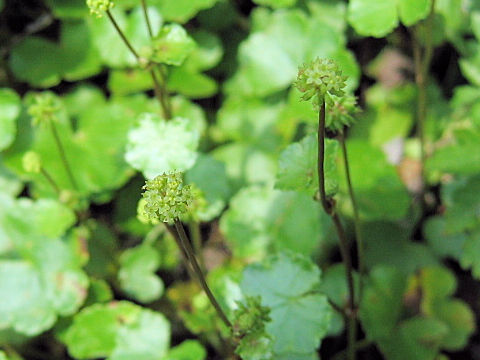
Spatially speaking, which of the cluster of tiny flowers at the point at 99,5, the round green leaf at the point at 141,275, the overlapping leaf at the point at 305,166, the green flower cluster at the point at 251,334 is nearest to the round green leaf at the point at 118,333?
the round green leaf at the point at 141,275

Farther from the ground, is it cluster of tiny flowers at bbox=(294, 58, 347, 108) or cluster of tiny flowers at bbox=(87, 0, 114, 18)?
cluster of tiny flowers at bbox=(87, 0, 114, 18)

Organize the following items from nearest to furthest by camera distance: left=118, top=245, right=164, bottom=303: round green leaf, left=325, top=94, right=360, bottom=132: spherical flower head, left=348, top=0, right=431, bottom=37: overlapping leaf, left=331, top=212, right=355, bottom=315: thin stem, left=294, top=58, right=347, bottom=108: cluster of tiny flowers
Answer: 1. left=294, top=58, right=347, bottom=108: cluster of tiny flowers
2. left=325, top=94, right=360, bottom=132: spherical flower head
3. left=331, top=212, right=355, bottom=315: thin stem
4. left=348, top=0, right=431, bottom=37: overlapping leaf
5. left=118, top=245, right=164, bottom=303: round green leaf

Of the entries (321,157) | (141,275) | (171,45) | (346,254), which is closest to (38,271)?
(141,275)

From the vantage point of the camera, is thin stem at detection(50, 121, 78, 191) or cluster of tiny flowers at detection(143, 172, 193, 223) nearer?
cluster of tiny flowers at detection(143, 172, 193, 223)

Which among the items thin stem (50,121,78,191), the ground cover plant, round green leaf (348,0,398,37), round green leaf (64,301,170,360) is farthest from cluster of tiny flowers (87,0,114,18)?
round green leaf (64,301,170,360)

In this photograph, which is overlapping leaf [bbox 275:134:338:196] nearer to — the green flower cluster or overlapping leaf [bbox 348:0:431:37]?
the green flower cluster

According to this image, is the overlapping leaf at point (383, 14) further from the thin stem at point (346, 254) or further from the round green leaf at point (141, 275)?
the round green leaf at point (141, 275)
